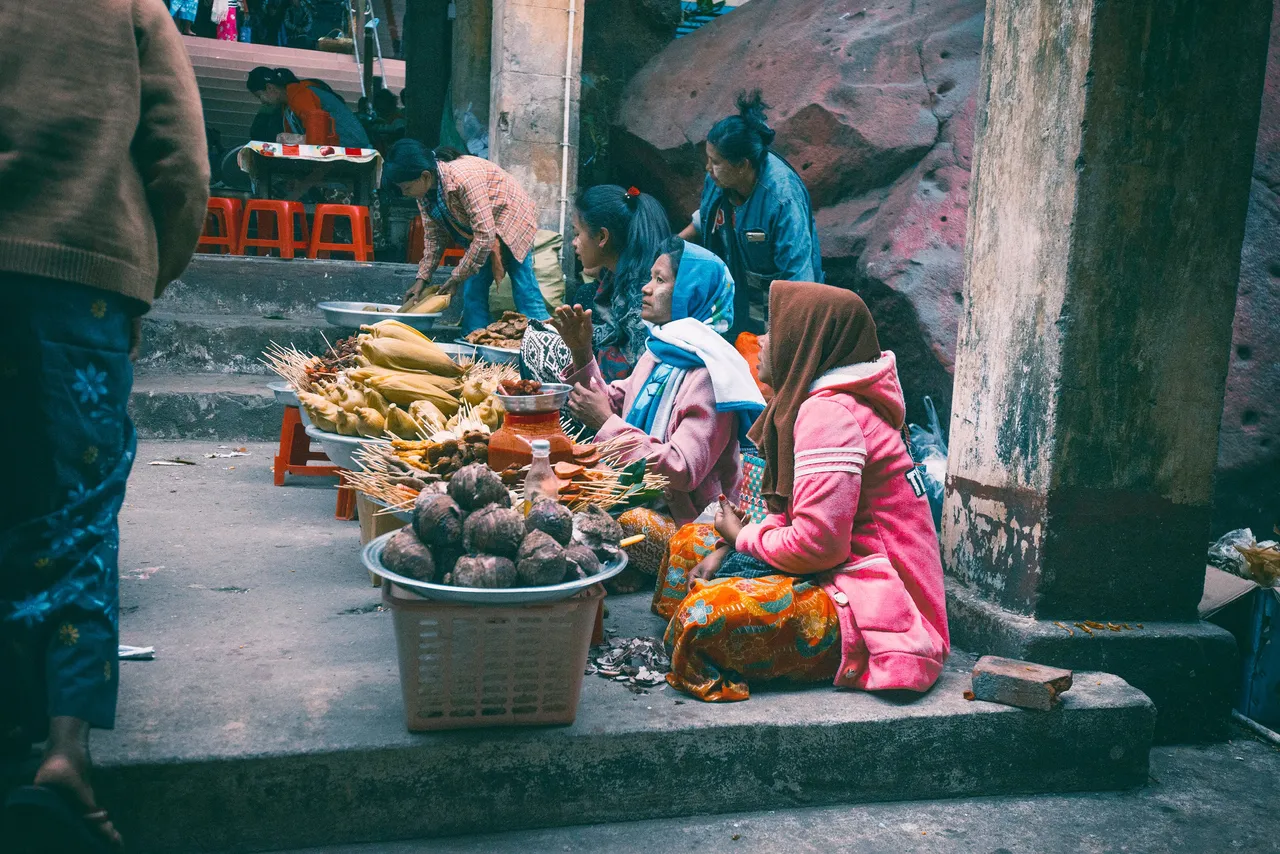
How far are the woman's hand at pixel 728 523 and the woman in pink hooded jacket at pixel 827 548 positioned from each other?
0.06ft

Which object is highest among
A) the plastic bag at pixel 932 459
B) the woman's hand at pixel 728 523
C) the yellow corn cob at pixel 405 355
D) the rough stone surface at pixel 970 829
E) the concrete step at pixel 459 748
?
the yellow corn cob at pixel 405 355

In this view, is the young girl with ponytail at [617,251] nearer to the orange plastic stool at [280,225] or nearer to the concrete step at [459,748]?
the concrete step at [459,748]

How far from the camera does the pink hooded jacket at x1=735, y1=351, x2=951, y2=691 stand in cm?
267

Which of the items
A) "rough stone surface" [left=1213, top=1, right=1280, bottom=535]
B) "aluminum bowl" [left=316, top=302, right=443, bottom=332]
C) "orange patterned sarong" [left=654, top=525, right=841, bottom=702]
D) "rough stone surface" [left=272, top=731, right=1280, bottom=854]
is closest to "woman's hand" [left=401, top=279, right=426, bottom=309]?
"aluminum bowl" [left=316, top=302, right=443, bottom=332]

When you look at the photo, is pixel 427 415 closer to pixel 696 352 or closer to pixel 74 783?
pixel 696 352

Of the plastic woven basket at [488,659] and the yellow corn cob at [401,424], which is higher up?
the yellow corn cob at [401,424]

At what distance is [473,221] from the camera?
19.8ft

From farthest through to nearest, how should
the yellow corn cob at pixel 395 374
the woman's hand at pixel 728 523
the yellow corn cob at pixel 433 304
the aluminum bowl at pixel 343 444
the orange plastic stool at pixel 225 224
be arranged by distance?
the orange plastic stool at pixel 225 224
the yellow corn cob at pixel 433 304
the yellow corn cob at pixel 395 374
the aluminum bowl at pixel 343 444
the woman's hand at pixel 728 523

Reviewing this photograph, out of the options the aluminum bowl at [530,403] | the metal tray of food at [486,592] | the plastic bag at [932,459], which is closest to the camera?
the metal tray of food at [486,592]

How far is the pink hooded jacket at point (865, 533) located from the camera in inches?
105

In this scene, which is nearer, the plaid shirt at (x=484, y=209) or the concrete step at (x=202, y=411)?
the concrete step at (x=202, y=411)

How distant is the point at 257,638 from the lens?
2982mm

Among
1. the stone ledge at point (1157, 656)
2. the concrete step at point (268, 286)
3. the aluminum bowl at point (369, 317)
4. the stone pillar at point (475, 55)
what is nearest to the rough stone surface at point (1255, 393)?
the stone ledge at point (1157, 656)

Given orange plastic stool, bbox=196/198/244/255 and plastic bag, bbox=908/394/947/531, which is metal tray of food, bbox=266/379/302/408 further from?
orange plastic stool, bbox=196/198/244/255
